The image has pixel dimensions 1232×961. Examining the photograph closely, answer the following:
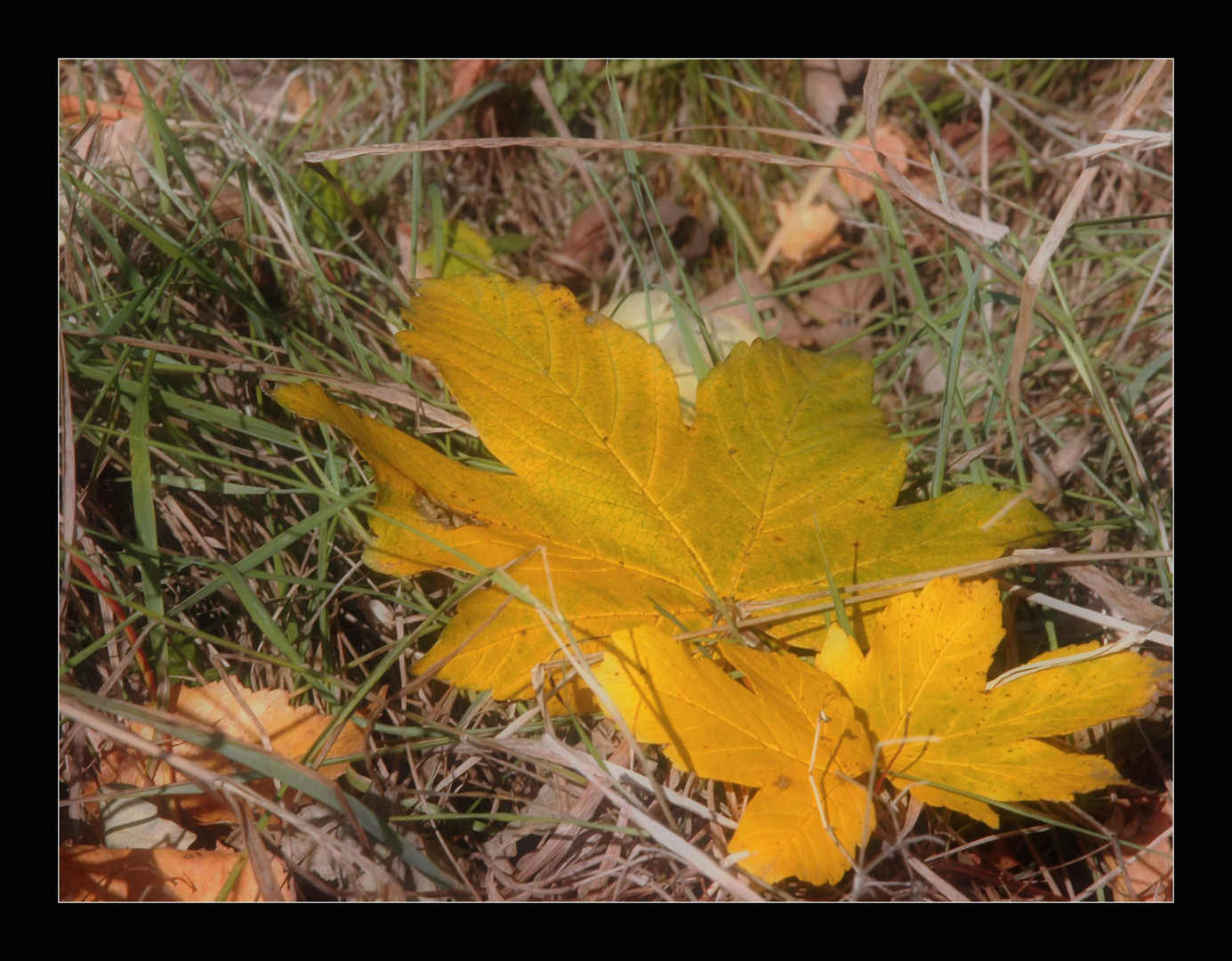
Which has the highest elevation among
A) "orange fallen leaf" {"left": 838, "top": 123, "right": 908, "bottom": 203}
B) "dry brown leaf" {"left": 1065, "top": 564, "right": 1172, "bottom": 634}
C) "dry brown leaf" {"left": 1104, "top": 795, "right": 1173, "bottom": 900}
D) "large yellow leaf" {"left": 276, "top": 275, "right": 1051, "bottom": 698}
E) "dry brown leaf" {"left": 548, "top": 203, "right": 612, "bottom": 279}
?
"orange fallen leaf" {"left": 838, "top": 123, "right": 908, "bottom": 203}

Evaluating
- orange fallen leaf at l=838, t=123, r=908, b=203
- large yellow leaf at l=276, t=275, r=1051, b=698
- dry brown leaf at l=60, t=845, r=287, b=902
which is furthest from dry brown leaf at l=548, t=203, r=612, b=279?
dry brown leaf at l=60, t=845, r=287, b=902

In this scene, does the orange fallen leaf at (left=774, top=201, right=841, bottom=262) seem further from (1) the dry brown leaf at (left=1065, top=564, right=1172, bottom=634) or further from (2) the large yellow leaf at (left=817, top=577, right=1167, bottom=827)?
(2) the large yellow leaf at (left=817, top=577, right=1167, bottom=827)

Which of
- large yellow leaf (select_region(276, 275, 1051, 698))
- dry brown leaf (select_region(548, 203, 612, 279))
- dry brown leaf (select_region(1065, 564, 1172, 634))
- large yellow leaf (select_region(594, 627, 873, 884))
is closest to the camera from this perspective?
large yellow leaf (select_region(594, 627, 873, 884))

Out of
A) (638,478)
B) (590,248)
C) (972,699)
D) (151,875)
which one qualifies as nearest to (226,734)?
(151,875)

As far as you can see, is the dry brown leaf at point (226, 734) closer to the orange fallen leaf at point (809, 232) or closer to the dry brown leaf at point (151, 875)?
the dry brown leaf at point (151, 875)

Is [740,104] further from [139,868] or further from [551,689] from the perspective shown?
[139,868]

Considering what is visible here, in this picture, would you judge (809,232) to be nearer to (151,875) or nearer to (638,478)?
(638,478)
